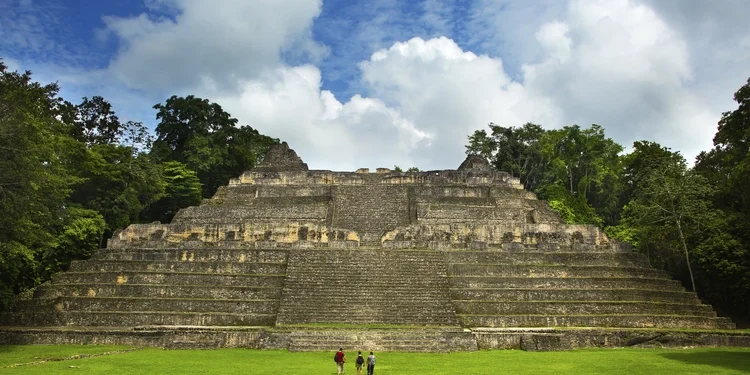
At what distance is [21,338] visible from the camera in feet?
56.3

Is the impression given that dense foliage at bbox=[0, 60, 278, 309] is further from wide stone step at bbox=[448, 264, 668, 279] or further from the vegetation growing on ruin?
wide stone step at bbox=[448, 264, 668, 279]

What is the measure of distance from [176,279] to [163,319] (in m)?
2.05

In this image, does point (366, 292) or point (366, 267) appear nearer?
point (366, 292)

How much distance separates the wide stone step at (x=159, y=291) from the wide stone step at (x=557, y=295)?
6.61 metres

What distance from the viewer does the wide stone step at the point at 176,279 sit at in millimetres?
20500

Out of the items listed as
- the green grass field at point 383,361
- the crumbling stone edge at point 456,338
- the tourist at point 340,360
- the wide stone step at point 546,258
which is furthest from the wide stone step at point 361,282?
the tourist at point 340,360

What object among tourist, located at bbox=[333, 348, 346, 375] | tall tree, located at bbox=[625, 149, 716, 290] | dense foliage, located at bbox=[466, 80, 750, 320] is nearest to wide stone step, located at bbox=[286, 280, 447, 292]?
tourist, located at bbox=[333, 348, 346, 375]

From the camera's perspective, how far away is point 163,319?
18.9m

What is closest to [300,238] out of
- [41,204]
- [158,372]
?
[41,204]

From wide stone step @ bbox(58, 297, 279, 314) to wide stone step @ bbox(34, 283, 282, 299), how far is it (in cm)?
43

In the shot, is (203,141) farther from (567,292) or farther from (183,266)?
(567,292)

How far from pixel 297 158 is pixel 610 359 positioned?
24.0m

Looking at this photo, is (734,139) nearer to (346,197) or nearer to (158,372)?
(346,197)

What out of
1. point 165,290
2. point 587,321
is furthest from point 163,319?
point 587,321
